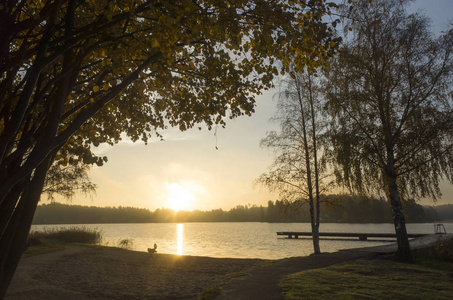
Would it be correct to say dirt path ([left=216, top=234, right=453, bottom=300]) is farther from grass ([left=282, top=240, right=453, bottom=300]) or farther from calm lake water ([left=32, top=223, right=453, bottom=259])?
calm lake water ([left=32, top=223, right=453, bottom=259])

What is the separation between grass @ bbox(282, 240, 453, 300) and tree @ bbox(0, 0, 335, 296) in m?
4.48

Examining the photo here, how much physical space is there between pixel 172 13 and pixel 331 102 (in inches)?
415

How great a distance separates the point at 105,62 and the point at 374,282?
8.54 metres

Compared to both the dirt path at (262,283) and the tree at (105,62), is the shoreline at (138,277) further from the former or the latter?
the tree at (105,62)

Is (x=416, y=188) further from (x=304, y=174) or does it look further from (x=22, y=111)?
(x=22, y=111)

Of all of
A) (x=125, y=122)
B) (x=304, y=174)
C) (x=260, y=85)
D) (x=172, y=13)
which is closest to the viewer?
(x=172, y=13)

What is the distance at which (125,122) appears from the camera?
8.18 meters

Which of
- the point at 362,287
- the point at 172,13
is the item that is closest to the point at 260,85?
the point at 172,13

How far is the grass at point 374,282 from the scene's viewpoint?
662 centimetres

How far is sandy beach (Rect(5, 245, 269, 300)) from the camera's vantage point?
7.86m

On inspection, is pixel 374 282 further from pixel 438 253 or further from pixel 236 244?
pixel 236 244

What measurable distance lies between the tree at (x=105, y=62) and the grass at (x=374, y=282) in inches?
176

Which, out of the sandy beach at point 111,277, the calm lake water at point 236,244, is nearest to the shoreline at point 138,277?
the sandy beach at point 111,277

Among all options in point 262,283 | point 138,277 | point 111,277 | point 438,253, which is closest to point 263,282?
point 262,283
